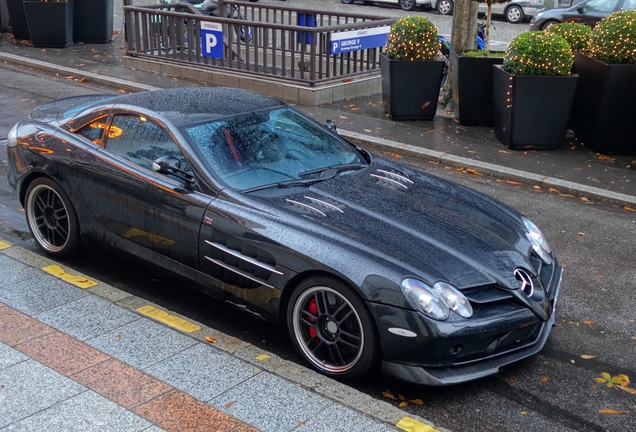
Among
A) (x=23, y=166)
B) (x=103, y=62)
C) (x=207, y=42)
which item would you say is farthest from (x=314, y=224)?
(x=103, y=62)

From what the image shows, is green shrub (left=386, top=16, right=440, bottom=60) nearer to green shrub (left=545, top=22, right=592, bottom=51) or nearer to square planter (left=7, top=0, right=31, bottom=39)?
green shrub (left=545, top=22, right=592, bottom=51)

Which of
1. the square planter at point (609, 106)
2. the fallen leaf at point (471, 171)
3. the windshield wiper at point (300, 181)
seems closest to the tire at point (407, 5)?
the square planter at point (609, 106)

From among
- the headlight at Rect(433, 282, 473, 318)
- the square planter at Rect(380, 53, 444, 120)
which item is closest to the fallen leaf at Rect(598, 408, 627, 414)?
the headlight at Rect(433, 282, 473, 318)

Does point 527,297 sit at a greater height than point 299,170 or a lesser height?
lesser

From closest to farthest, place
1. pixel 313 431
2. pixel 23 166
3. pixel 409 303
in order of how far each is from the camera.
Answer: pixel 313 431, pixel 409 303, pixel 23 166

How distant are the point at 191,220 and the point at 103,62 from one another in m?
11.8

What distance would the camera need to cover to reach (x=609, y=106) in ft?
33.7

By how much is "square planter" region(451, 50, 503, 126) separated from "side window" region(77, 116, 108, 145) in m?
6.73

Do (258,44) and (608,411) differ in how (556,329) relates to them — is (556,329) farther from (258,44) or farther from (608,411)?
(258,44)

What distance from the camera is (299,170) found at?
5672 millimetres

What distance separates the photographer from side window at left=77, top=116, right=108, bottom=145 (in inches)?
241

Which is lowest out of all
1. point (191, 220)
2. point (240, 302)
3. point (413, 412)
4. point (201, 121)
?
point (413, 412)

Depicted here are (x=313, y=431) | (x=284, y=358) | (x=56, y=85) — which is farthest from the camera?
(x=56, y=85)

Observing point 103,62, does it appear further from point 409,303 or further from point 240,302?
point 409,303
